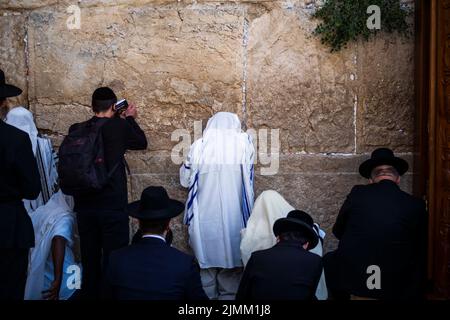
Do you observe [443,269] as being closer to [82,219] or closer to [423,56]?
[423,56]

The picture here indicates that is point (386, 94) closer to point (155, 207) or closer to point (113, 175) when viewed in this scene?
point (113, 175)

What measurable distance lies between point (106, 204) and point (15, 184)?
40.3 inches

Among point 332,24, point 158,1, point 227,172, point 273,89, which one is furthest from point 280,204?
point 158,1

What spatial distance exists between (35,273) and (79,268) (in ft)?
1.12

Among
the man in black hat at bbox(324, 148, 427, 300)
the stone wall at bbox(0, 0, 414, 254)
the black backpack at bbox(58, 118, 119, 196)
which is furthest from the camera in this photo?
the stone wall at bbox(0, 0, 414, 254)

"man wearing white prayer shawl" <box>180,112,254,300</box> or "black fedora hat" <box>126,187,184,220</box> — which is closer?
"black fedora hat" <box>126,187,184,220</box>

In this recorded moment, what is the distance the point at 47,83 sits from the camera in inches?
273

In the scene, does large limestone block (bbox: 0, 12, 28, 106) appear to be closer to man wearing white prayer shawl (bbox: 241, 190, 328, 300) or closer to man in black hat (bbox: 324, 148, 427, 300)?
man wearing white prayer shawl (bbox: 241, 190, 328, 300)

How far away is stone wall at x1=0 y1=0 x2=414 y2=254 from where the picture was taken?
6688 millimetres

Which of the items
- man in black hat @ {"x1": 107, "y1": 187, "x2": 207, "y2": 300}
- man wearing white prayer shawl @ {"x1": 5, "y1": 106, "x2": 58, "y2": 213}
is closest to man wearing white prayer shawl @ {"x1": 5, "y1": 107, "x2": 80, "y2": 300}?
man wearing white prayer shawl @ {"x1": 5, "y1": 106, "x2": 58, "y2": 213}

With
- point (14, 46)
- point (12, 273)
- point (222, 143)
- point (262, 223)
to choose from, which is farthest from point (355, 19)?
point (12, 273)

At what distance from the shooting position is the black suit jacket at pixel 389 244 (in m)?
5.27

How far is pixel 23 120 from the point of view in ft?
21.8

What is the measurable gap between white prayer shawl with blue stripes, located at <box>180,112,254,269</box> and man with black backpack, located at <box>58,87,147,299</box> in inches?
23.7
